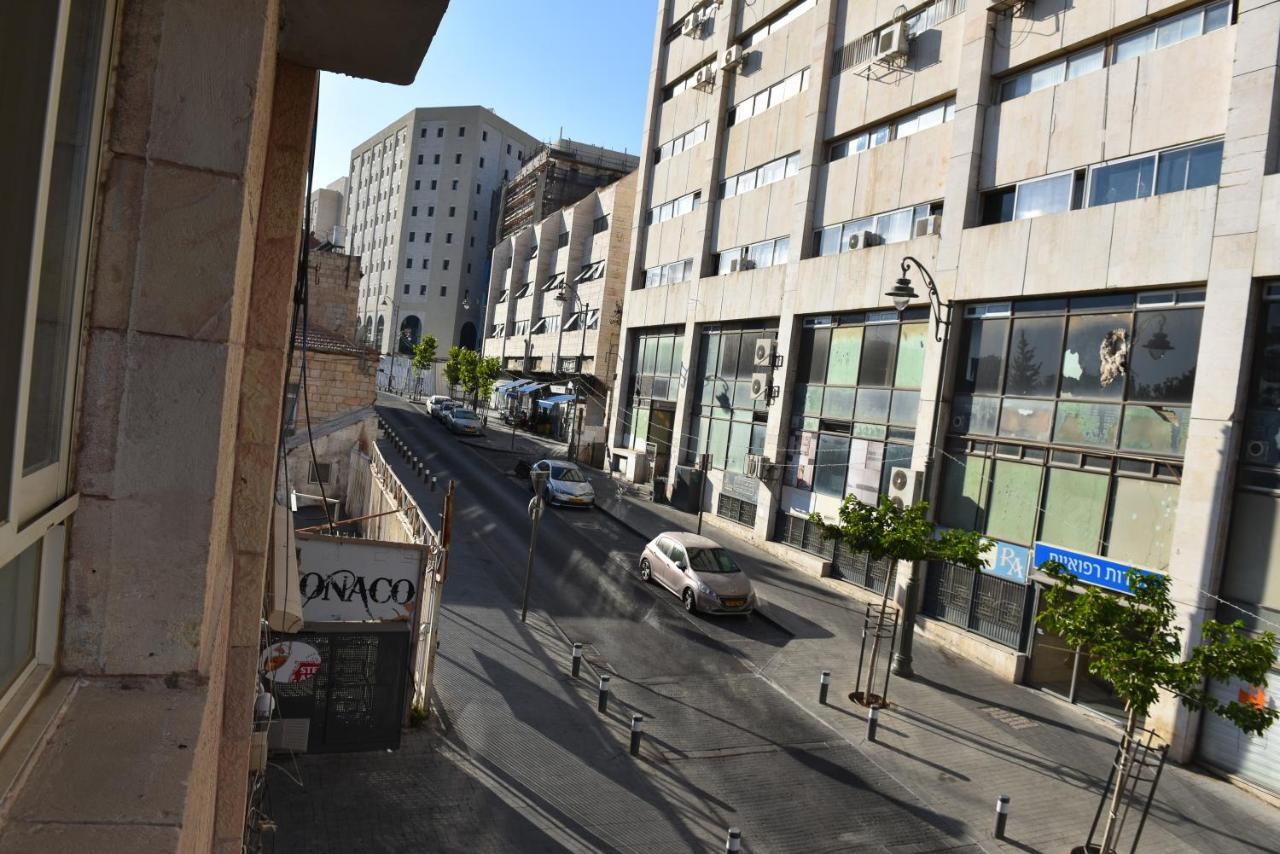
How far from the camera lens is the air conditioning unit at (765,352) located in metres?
27.6

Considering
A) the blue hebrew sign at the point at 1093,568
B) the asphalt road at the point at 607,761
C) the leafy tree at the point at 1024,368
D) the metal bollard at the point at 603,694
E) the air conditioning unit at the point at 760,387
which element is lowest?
the asphalt road at the point at 607,761

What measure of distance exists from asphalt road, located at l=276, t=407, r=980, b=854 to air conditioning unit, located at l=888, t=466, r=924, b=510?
465 centimetres

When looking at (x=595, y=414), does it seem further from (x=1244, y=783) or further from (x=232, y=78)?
(x=232, y=78)

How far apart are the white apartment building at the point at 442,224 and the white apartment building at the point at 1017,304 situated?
235 feet

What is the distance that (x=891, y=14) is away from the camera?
24.6 m

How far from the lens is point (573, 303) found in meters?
54.9

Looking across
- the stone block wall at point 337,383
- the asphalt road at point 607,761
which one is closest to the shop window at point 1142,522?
the asphalt road at point 607,761

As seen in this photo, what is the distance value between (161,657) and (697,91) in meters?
36.1

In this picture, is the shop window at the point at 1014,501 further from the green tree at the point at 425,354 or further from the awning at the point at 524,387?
the green tree at the point at 425,354

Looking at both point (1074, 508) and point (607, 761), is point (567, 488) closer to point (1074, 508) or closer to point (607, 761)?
point (1074, 508)

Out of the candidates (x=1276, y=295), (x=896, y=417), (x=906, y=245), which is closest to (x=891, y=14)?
(x=906, y=245)

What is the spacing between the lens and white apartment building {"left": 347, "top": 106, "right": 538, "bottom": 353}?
9950 cm

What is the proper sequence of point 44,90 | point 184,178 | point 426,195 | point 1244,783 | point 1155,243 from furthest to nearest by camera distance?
point 426,195 → point 1155,243 → point 1244,783 → point 184,178 → point 44,90

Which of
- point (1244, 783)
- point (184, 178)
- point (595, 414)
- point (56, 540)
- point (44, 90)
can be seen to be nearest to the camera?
point (44, 90)
